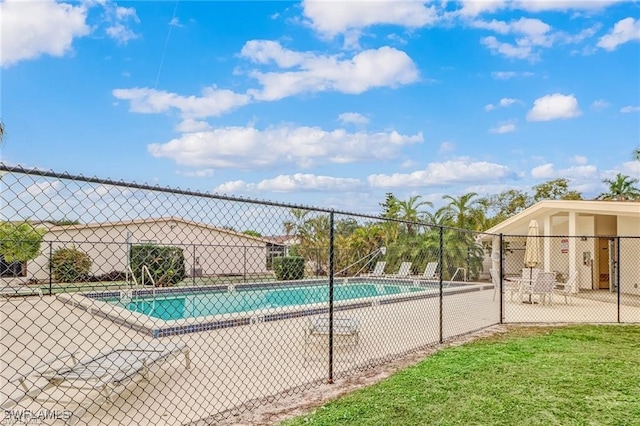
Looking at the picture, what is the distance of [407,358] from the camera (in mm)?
6148

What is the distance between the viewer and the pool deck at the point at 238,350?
14.6 feet

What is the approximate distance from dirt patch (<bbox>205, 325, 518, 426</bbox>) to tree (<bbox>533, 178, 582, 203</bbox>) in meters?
26.3

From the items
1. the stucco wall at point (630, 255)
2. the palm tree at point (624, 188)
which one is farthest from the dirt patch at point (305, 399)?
the palm tree at point (624, 188)

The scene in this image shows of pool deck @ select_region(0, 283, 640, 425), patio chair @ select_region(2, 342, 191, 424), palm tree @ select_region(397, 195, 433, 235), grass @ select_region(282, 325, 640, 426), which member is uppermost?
palm tree @ select_region(397, 195, 433, 235)

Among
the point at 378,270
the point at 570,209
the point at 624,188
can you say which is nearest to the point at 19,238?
the point at 378,270

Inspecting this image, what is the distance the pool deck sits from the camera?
14.6 feet

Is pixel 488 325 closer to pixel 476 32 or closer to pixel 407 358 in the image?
pixel 407 358

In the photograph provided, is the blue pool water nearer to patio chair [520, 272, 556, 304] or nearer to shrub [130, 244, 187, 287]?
shrub [130, 244, 187, 287]

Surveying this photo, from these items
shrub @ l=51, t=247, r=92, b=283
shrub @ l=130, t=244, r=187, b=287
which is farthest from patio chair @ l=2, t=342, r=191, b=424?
shrub @ l=130, t=244, r=187, b=287

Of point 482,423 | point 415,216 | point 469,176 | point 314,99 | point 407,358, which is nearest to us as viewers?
point 482,423

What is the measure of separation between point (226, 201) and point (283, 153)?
19.6 m

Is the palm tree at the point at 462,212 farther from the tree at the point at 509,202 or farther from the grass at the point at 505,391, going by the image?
the grass at the point at 505,391

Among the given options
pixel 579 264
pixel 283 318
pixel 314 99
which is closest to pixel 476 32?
pixel 314 99

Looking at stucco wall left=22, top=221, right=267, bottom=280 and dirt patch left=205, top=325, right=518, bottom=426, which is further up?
stucco wall left=22, top=221, right=267, bottom=280
